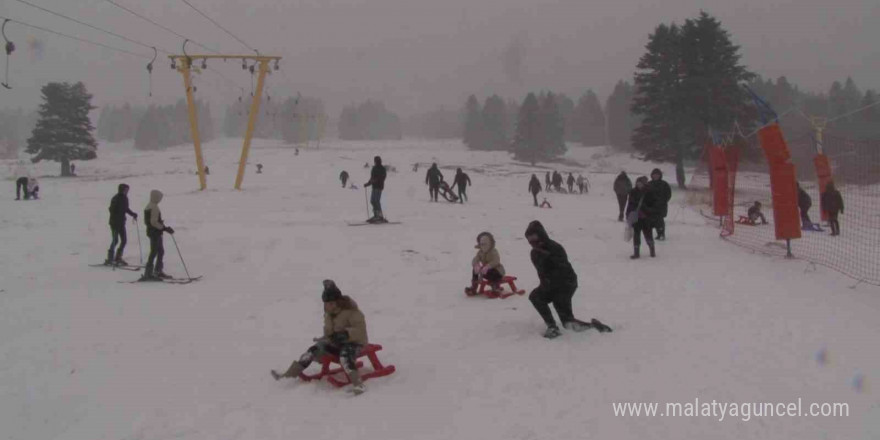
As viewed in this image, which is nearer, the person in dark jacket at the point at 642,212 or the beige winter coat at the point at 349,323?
the beige winter coat at the point at 349,323

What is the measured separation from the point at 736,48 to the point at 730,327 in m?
41.9

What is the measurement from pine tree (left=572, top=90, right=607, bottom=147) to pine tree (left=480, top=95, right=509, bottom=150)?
17.9 meters

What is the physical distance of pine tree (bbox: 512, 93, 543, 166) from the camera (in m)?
79.1

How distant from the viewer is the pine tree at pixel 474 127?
104812 mm

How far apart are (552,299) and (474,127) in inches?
3984

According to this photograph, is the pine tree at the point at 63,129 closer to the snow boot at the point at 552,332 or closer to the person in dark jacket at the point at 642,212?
the person in dark jacket at the point at 642,212

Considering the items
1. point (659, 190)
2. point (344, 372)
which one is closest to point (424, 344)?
point (344, 372)

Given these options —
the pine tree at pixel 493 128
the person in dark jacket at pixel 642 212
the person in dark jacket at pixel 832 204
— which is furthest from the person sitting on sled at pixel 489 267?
the pine tree at pixel 493 128

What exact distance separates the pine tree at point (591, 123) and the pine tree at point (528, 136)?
3445cm

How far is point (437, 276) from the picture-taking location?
1154cm

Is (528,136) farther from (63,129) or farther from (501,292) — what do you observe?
(501,292)

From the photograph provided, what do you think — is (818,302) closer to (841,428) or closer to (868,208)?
(841,428)

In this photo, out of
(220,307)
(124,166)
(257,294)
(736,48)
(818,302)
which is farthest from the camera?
(124,166)

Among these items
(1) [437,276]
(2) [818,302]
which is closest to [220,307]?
(1) [437,276]
